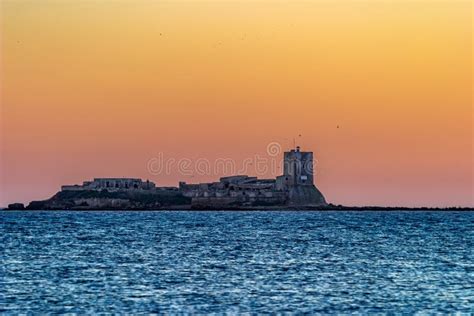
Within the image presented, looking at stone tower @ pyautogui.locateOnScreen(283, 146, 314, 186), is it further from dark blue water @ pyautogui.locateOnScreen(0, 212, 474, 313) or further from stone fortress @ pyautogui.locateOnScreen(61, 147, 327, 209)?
dark blue water @ pyautogui.locateOnScreen(0, 212, 474, 313)

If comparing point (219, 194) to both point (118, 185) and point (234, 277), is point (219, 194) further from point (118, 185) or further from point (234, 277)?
point (234, 277)

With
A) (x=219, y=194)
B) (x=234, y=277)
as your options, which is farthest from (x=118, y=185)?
(x=234, y=277)

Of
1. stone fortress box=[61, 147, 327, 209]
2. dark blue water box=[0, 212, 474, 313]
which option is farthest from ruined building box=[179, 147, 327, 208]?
dark blue water box=[0, 212, 474, 313]

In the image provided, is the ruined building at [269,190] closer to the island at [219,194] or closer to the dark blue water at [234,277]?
the island at [219,194]

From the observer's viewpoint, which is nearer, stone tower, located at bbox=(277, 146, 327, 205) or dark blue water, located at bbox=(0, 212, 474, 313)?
dark blue water, located at bbox=(0, 212, 474, 313)

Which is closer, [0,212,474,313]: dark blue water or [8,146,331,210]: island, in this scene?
[0,212,474,313]: dark blue water

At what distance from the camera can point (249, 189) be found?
185 m

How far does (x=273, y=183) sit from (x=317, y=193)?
12.2 meters

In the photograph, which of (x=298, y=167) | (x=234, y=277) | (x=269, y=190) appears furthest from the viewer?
(x=269, y=190)

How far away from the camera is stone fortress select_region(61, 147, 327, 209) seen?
165m

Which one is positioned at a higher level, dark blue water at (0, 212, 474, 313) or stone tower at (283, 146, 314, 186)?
stone tower at (283, 146, 314, 186)

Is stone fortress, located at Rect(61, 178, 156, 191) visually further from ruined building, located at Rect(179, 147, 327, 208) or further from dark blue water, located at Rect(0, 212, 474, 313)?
dark blue water, located at Rect(0, 212, 474, 313)

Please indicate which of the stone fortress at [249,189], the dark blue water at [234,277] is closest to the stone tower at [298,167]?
the stone fortress at [249,189]

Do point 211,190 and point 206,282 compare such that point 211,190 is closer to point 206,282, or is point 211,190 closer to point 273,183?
point 273,183
